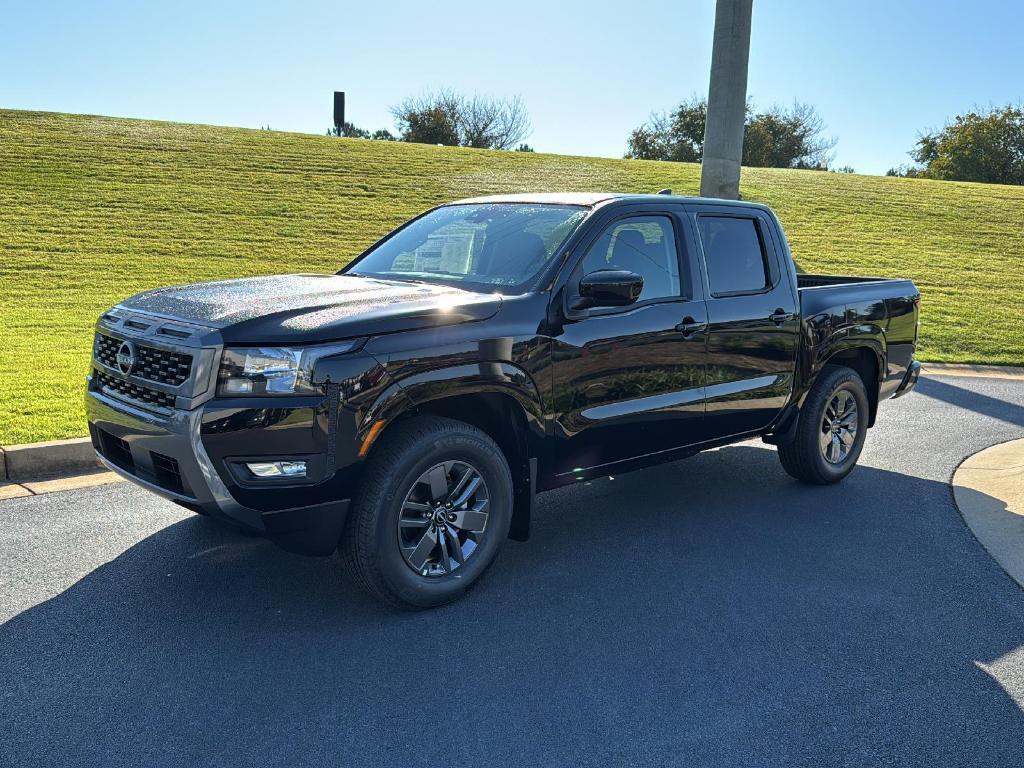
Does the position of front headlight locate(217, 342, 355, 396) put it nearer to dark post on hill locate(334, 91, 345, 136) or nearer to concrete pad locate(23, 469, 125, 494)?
concrete pad locate(23, 469, 125, 494)

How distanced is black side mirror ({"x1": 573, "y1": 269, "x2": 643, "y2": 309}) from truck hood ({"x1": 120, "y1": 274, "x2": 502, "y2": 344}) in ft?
1.44

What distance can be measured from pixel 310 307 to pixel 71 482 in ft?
9.55

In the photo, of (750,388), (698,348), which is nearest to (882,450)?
(750,388)

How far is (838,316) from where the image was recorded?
6.16 m

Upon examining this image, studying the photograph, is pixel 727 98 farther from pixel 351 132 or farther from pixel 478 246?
pixel 351 132

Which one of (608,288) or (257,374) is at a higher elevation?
(608,288)

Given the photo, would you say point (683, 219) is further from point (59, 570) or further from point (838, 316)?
point (59, 570)

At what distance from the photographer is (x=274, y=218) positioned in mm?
22391

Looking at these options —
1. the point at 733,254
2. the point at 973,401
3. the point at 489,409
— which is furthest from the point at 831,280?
the point at 973,401

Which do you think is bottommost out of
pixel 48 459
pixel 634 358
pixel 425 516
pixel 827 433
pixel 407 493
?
pixel 48 459

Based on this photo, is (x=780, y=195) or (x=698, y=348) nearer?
(x=698, y=348)

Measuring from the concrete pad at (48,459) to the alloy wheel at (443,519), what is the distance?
3081 millimetres

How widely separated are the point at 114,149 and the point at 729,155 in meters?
22.2

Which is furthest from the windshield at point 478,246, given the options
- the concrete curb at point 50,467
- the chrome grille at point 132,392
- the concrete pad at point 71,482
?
the concrete curb at point 50,467
